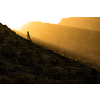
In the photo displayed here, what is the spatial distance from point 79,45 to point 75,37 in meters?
27.3

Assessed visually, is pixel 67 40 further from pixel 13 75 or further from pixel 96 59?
pixel 13 75

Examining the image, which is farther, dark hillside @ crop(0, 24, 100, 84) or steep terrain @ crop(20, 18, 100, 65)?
Answer: steep terrain @ crop(20, 18, 100, 65)

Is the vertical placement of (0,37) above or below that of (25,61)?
above

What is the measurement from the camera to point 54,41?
19825 cm

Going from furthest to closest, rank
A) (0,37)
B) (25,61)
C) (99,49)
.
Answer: (99,49), (0,37), (25,61)

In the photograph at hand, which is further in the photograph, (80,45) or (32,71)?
(80,45)

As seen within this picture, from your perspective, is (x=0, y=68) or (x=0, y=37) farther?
(x=0, y=37)

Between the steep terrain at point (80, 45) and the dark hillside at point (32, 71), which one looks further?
the steep terrain at point (80, 45)

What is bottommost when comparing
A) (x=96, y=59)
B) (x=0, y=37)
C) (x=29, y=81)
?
(x=96, y=59)

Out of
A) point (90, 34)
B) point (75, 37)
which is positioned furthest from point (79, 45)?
point (90, 34)

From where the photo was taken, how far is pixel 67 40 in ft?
619

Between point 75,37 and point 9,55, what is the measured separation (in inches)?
7194

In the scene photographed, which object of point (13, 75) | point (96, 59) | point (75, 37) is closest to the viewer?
point (13, 75)

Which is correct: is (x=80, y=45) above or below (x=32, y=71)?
above
